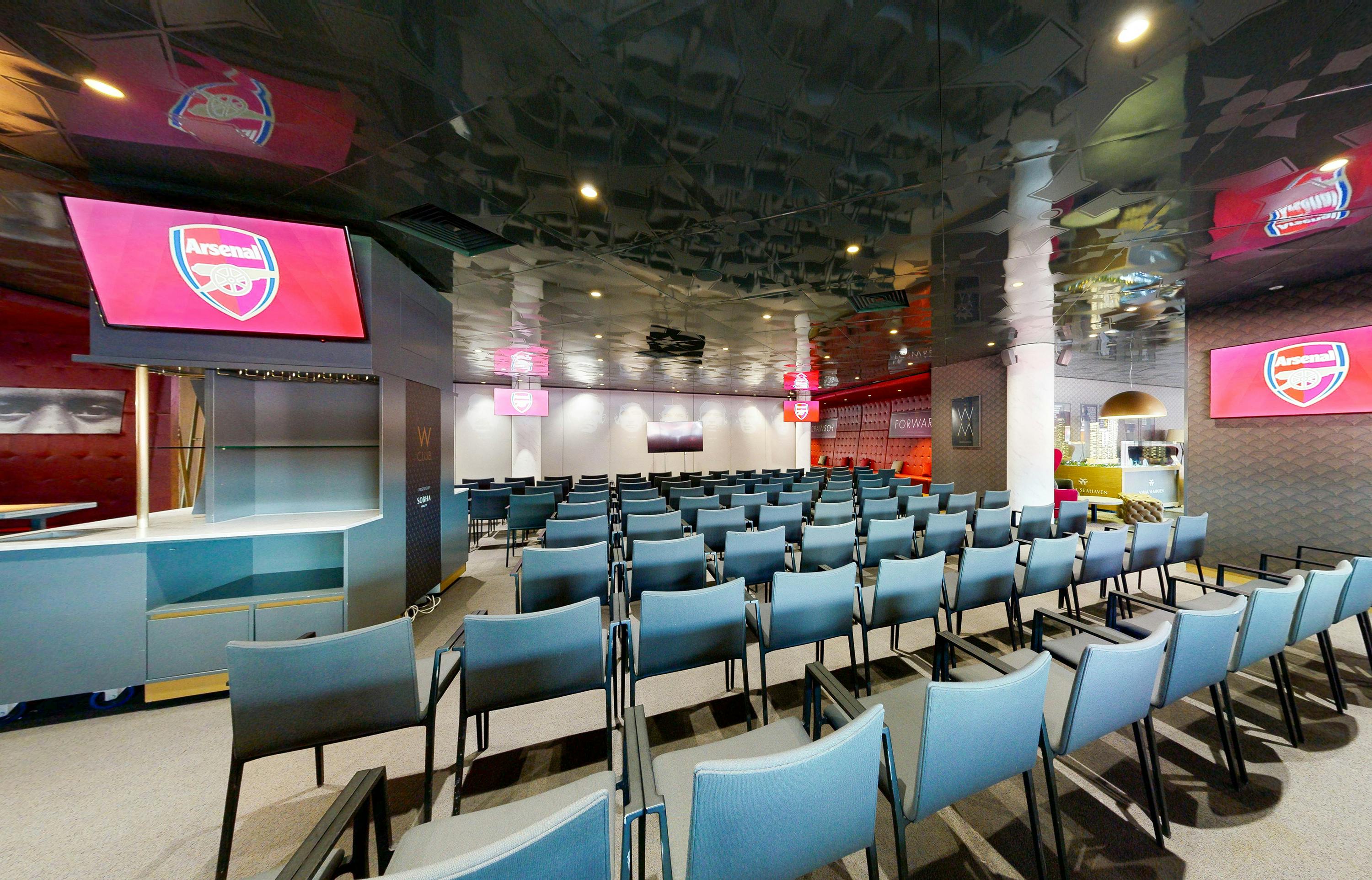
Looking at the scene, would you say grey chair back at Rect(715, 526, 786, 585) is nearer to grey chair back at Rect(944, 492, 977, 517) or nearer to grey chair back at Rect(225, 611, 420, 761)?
grey chair back at Rect(225, 611, 420, 761)

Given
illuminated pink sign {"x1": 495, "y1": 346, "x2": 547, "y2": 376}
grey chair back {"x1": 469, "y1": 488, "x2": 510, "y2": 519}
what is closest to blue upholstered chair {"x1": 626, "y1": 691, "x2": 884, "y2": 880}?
grey chair back {"x1": 469, "y1": 488, "x2": 510, "y2": 519}

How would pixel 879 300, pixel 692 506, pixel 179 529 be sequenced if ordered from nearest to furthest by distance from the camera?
pixel 179 529, pixel 692 506, pixel 879 300

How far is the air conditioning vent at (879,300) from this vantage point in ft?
17.5

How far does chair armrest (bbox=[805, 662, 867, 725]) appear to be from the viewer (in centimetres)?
141

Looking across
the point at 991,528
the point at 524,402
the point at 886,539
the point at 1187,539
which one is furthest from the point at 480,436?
the point at 1187,539

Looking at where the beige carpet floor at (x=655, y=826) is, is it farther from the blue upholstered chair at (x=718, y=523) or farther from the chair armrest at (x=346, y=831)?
the blue upholstered chair at (x=718, y=523)

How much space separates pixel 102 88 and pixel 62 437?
6062 millimetres

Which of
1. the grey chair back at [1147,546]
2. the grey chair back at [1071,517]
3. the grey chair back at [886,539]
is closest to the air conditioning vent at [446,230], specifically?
the grey chair back at [886,539]

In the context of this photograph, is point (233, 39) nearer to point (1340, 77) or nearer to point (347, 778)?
point (347, 778)

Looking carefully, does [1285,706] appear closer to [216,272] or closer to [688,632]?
[688,632]

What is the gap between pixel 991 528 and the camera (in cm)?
416

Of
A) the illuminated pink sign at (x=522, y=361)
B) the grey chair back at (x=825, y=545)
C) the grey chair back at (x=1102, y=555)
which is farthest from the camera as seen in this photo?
the illuminated pink sign at (x=522, y=361)

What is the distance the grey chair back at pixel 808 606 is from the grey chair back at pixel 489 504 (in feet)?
17.0

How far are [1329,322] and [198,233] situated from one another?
408 inches
